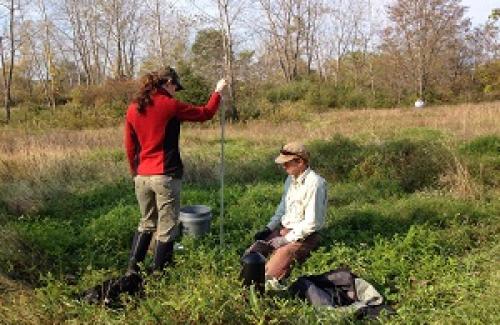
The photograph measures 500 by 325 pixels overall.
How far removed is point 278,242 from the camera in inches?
162

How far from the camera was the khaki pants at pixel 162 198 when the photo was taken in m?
3.95

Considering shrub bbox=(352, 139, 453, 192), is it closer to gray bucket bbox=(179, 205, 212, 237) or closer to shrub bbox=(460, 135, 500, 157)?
shrub bbox=(460, 135, 500, 157)

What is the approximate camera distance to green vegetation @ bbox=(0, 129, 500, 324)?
325 centimetres

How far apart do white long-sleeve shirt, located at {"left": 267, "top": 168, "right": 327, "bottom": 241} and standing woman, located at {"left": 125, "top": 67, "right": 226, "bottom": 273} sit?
3.18ft

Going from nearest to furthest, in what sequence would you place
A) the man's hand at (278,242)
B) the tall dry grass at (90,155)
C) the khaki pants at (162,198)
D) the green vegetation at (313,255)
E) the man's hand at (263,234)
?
the green vegetation at (313,255), the khaki pants at (162,198), the man's hand at (278,242), the man's hand at (263,234), the tall dry grass at (90,155)

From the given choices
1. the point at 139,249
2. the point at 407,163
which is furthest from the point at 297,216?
the point at 407,163

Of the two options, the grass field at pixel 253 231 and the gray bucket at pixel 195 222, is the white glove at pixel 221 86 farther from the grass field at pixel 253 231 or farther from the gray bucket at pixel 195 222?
the gray bucket at pixel 195 222

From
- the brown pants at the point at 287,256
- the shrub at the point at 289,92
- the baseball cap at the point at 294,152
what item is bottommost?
the brown pants at the point at 287,256

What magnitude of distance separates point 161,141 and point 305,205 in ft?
4.37

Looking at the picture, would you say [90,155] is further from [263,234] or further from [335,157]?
[263,234]

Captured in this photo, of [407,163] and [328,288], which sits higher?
[407,163]

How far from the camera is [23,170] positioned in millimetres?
8320

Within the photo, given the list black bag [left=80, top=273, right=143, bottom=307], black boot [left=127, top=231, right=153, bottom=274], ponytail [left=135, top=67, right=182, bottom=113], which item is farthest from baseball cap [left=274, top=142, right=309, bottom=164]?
black bag [left=80, top=273, right=143, bottom=307]

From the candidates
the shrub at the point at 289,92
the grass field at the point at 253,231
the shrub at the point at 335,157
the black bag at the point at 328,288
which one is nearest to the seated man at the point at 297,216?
the black bag at the point at 328,288
